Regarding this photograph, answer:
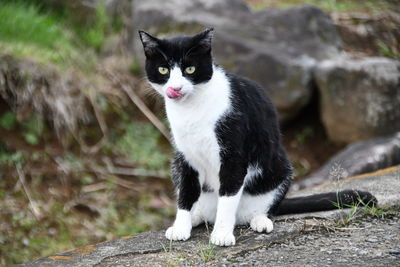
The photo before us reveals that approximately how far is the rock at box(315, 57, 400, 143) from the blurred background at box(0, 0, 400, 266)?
11 millimetres

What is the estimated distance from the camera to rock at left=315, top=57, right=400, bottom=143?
197 inches

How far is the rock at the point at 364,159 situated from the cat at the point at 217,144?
1.70 metres

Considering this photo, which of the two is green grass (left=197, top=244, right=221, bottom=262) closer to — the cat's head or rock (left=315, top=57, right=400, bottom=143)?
the cat's head

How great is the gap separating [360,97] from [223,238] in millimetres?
3195

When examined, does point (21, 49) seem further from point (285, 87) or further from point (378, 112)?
point (378, 112)

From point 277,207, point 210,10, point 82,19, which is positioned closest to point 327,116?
point 210,10

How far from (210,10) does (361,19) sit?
2.07 m

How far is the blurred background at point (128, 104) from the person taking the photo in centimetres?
439

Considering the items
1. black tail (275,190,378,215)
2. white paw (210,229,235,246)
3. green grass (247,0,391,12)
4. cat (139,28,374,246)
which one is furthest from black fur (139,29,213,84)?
green grass (247,0,391,12)

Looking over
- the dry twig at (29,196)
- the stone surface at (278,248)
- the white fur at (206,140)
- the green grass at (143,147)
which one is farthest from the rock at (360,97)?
the dry twig at (29,196)

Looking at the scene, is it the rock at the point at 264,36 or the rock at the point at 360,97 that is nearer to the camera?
the rock at the point at 360,97

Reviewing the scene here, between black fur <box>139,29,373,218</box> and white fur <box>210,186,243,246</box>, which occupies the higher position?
black fur <box>139,29,373,218</box>

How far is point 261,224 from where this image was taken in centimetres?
251

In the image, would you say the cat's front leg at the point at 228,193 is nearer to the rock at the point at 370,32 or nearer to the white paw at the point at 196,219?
the white paw at the point at 196,219
